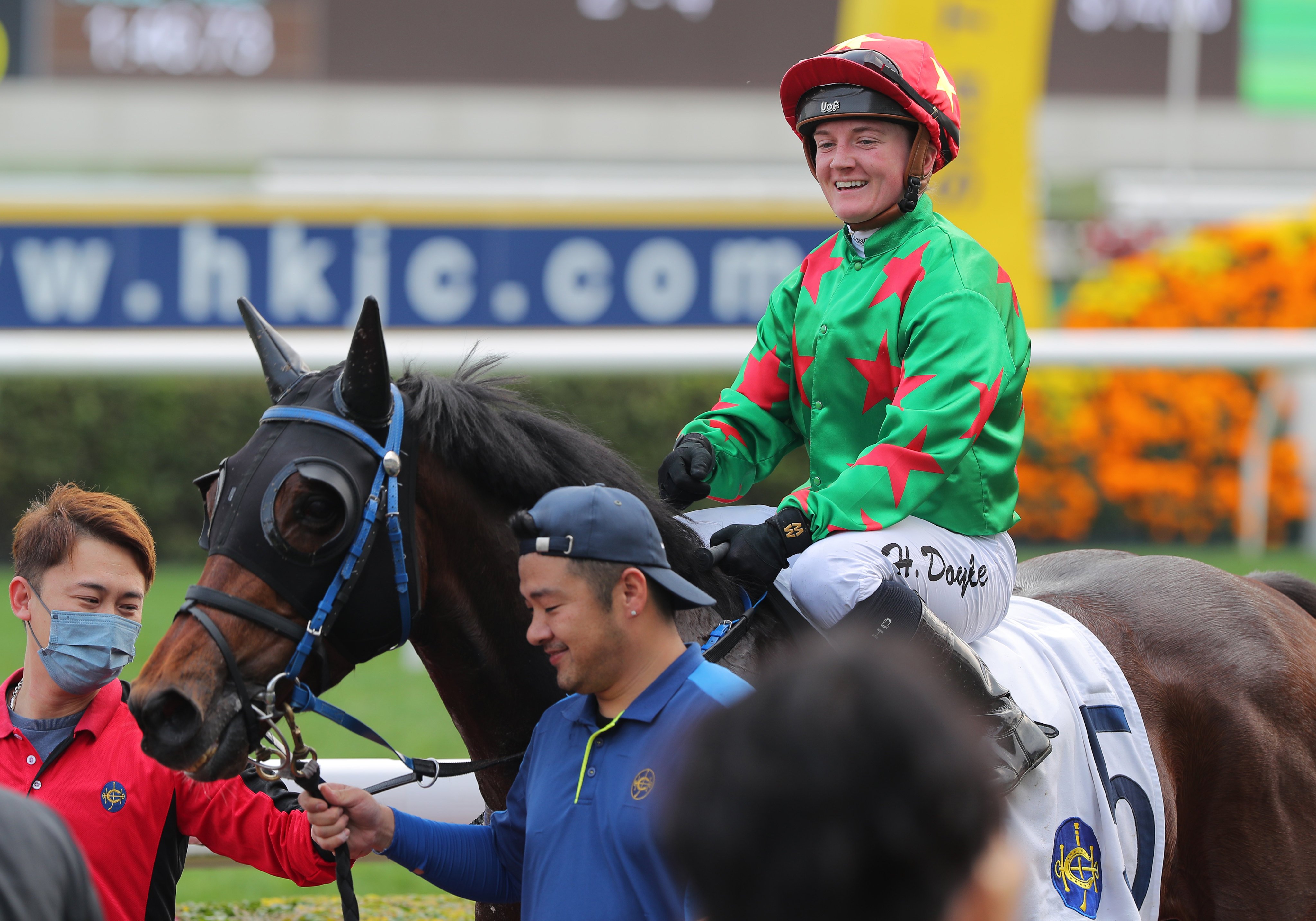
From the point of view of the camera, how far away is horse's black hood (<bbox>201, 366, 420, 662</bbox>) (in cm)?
213

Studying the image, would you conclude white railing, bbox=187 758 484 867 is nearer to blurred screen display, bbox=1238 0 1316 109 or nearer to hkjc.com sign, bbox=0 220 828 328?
hkjc.com sign, bbox=0 220 828 328

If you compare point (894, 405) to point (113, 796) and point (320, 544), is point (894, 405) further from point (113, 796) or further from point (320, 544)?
point (113, 796)

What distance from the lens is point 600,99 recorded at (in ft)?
50.6

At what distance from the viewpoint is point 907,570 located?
2365 mm

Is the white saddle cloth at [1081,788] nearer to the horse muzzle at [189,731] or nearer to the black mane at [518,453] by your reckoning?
the black mane at [518,453]

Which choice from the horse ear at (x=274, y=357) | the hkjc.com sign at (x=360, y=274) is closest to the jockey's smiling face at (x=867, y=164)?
the horse ear at (x=274, y=357)

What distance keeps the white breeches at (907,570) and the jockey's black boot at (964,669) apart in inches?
1.2

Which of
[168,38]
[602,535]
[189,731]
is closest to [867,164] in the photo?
[602,535]

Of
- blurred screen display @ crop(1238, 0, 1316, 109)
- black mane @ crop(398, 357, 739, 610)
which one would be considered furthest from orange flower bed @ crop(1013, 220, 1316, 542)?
black mane @ crop(398, 357, 739, 610)

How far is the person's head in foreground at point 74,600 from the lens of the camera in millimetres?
2252

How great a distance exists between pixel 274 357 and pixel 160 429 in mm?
9914

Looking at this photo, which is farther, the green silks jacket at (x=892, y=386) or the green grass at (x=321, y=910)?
the green grass at (x=321, y=910)

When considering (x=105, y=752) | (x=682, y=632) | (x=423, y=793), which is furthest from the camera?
(x=423, y=793)

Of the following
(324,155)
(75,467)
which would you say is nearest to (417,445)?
(75,467)
